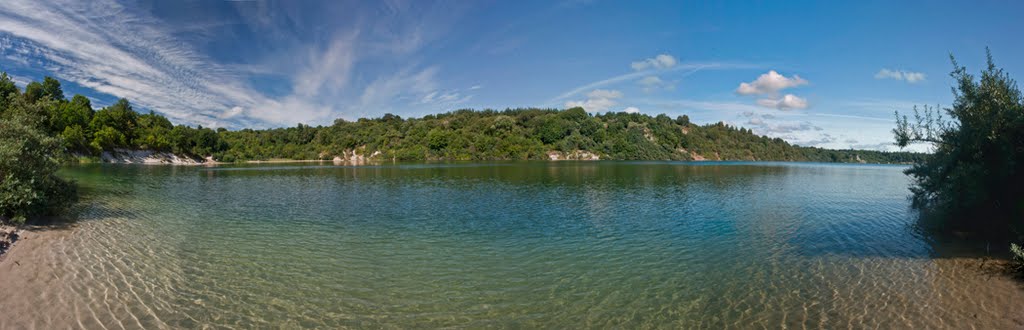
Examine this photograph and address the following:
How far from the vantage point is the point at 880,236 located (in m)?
17.3

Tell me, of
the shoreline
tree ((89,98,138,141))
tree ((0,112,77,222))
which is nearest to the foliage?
the shoreline

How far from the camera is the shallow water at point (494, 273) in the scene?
8.52 metres

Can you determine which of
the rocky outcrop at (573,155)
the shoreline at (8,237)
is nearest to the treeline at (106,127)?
the shoreline at (8,237)

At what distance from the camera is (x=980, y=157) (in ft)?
50.0

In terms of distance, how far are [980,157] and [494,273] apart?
18.2 m

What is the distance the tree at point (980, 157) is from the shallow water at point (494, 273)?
2307mm

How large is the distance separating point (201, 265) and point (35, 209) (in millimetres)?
11055

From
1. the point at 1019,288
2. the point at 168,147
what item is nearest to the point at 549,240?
the point at 1019,288

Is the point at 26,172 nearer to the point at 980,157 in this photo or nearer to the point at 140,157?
the point at 980,157

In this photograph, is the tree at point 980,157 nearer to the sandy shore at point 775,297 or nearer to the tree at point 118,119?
the sandy shore at point 775,297

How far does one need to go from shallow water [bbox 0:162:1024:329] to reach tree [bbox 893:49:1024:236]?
2.31 metres

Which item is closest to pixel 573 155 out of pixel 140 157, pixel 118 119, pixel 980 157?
pixel 140 157

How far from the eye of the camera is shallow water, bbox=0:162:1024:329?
8523mm

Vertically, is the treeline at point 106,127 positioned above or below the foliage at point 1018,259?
above
